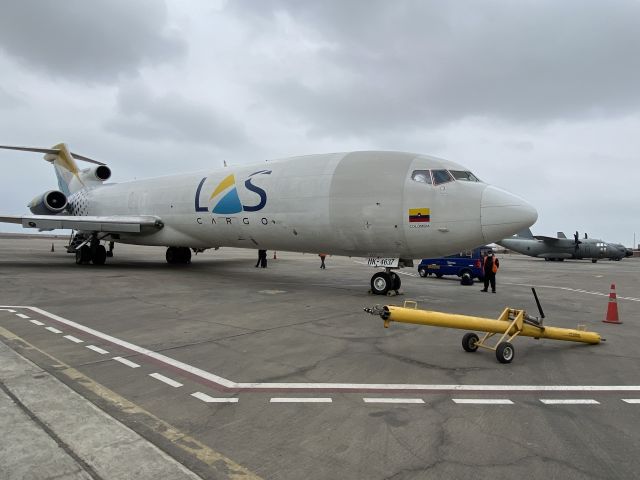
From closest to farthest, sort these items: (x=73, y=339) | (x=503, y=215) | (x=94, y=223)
Answer: (x=73, y=339), (x=503, y=215), (x=94, y=223)

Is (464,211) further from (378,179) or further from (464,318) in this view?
(464,318)

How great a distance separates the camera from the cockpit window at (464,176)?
38.5ft

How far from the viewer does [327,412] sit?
4.23 m

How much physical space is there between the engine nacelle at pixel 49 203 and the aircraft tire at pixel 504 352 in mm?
26106

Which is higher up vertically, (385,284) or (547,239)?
(547,239)

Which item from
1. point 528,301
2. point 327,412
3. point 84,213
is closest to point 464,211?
point 528,301

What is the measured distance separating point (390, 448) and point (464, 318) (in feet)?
10.7

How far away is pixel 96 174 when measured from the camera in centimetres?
2622

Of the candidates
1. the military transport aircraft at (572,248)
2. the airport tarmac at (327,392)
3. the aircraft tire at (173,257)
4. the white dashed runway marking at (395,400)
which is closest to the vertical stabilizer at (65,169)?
the aircraft tire at (173,257)

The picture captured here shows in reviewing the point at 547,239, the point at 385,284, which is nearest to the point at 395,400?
the point at 385,284

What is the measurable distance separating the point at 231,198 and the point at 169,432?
12.5 m

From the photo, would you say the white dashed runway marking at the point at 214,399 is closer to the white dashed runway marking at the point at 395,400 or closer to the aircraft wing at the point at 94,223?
the white dashed runway marking at the point at 395,400

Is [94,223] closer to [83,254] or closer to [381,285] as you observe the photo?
[83,254]

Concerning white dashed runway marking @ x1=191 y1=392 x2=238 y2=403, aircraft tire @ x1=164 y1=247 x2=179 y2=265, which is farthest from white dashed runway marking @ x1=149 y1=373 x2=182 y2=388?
aircraft tire @ x1=164 y1=247 x2=179 y2=265
